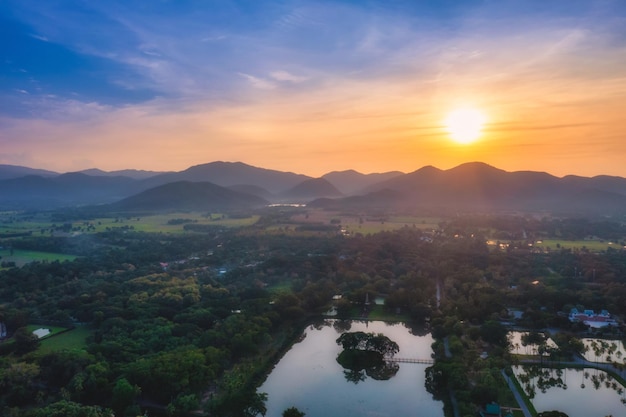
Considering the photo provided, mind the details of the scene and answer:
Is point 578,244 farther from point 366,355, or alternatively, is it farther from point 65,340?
point 65,340

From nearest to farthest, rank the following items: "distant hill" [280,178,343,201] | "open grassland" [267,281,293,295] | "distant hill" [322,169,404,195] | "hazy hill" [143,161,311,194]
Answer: "open grassland" [267,281,293,295] < "distant hill" [280,178,343,201] < "hazy hill" [143,161,311,194] < "distant hill" [322,169,404,195]

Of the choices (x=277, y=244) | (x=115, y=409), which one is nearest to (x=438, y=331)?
(x=115, y=409)

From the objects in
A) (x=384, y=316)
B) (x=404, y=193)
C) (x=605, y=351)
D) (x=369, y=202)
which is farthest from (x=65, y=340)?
(x=404, y=193)

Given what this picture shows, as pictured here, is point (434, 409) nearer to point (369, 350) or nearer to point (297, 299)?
point (369, 350)

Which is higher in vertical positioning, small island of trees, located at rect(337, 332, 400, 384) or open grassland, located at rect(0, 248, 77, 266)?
open grassland, located at rect(0, 248, 77, 266)

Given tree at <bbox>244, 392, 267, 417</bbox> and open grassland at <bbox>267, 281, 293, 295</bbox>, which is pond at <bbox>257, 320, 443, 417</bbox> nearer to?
tree at <bbox>244, 392, 267, 417</bbox>

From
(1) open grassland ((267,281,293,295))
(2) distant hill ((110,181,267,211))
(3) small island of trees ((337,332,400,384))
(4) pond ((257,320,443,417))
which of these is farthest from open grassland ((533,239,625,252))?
(2) distant hill ((110,181,267,211))

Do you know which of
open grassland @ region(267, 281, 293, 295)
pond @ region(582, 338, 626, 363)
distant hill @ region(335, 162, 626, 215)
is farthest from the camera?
distant hill @ region(335, 162, 626, 215)
